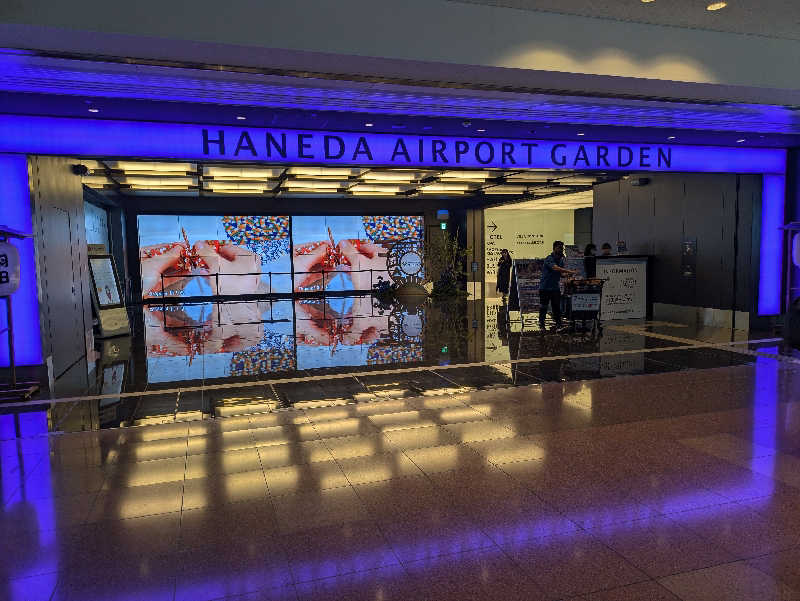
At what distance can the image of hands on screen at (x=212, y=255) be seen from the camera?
17.8 meters

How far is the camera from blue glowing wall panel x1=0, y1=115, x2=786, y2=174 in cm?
596

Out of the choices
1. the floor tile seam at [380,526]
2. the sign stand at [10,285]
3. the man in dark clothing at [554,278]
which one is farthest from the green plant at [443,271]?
the floor tile seam at [380,526]

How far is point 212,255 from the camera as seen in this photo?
60.2ft

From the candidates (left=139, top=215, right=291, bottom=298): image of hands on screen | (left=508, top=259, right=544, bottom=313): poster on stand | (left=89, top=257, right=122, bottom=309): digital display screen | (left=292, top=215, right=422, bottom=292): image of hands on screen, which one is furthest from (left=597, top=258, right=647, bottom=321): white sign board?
(left=139, top=215, right=291, bottom=298): image of hands on screen

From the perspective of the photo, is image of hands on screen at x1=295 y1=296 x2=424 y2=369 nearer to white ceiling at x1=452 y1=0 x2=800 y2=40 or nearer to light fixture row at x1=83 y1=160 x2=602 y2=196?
light fixture row at x1=83 y1=160 x2=602 y2=196

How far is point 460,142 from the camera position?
7.30 metres

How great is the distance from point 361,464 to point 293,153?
4.06 m

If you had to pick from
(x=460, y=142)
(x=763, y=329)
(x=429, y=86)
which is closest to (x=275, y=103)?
(x=429, y=86)

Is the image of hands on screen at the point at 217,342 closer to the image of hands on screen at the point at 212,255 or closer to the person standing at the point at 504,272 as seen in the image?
the image of hands on screen at the point at 212,255

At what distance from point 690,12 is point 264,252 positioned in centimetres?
1544

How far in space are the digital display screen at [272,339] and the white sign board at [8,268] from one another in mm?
1738

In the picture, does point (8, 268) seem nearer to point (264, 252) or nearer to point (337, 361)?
point (337, 361)

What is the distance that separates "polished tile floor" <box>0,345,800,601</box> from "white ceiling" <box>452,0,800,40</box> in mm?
3322

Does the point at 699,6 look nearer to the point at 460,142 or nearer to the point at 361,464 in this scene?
the point at 460,142
